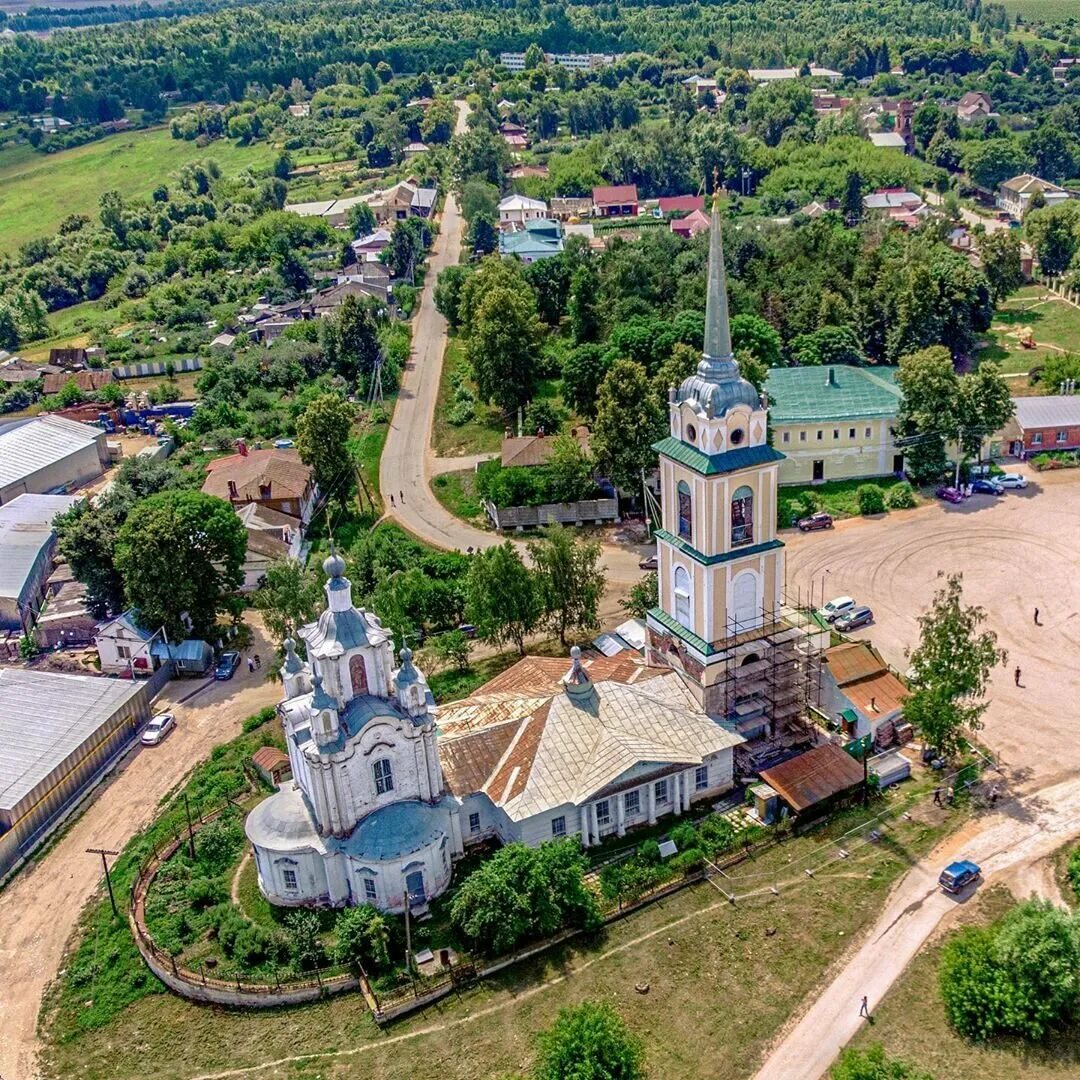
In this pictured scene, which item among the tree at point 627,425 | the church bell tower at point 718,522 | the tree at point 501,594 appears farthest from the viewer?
the tree at point 627,425

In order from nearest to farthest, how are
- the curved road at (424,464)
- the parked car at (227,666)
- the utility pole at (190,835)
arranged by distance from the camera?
the utility pole at (190,835) → the parked car at (227,666) → the curved road at (424,464)

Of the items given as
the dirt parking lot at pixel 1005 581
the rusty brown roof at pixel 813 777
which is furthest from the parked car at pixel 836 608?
the rusty brown roof at pixel 813 777

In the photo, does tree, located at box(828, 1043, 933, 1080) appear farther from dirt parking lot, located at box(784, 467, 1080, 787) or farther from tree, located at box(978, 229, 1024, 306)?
tree, located at box(978, 229, 1024, 306)

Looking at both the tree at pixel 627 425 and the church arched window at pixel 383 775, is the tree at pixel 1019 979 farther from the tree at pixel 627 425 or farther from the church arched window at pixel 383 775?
the tree at pixel 627 425

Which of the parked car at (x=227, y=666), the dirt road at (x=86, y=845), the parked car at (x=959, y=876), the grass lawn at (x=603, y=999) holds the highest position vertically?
the parked car at (x=959, y=876)

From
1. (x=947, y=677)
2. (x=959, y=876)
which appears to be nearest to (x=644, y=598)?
(x=947, y=677)

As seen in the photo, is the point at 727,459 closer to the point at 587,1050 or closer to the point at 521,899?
the point at 521,899
